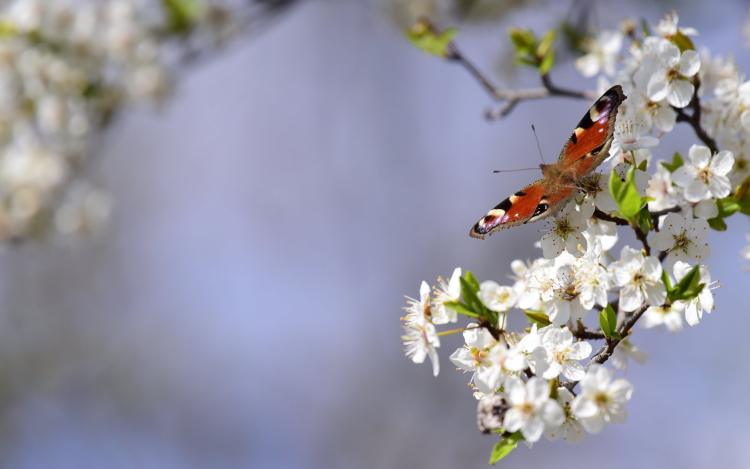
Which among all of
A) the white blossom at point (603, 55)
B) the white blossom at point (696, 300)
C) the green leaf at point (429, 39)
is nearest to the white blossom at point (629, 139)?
the white blossom at point (696, 300)

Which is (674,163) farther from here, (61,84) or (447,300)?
(61,84)

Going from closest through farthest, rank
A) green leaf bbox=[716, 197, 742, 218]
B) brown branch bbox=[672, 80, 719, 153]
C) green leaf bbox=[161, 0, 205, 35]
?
green leaf bbox=[716, 197, 742, 218]
brown branch bbox=[672, 80, 719, 153]
green leaf bbox=[161, 0, 205, 35]

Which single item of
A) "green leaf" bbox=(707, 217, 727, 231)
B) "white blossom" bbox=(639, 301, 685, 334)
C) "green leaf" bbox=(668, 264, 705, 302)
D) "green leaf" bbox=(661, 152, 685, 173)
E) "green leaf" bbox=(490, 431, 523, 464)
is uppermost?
"green leaf" bbox=(661, 152, 685, 173)

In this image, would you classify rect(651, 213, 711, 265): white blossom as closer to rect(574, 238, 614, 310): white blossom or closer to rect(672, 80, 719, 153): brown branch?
rect(574, 238, 614, 310): white blossom

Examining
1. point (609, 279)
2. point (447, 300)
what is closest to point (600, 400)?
point (609, 279)

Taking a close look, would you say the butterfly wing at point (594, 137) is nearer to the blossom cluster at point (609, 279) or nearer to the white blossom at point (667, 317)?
the blossom cluster at point (609, 279)

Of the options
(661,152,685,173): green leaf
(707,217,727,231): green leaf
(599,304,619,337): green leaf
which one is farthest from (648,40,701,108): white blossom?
(599,304,619,337): green leaf

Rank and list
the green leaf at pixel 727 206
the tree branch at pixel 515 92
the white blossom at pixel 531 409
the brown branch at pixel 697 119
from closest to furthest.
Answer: the white blossom at pixel 531 409 < the green leaf at pixel 727 206 < the brown branch at pixel 697 119 < the tree branch at pixel 515 92
